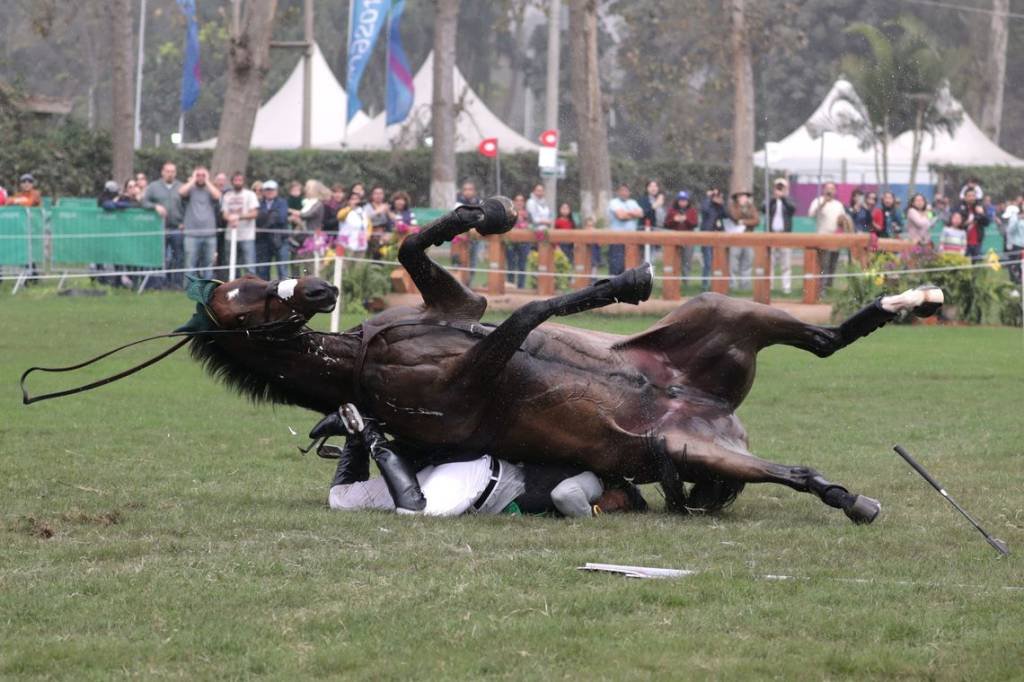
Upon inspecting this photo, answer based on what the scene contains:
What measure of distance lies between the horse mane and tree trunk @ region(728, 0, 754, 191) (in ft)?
96.6

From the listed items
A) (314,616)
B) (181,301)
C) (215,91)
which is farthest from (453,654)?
(215,91)

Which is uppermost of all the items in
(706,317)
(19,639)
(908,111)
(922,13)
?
(922,13)

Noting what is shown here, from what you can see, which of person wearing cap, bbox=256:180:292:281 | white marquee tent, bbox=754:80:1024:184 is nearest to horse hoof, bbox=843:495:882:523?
person wearing cap, bbox=256:180:292:281

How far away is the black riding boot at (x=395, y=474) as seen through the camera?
7.58 meters

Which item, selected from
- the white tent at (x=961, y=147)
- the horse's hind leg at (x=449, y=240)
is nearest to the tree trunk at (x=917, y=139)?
the white tent at (x=961, y=147)

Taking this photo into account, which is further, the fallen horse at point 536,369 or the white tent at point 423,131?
the white tent at point 423,131

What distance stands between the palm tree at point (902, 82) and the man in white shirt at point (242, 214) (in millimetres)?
25516

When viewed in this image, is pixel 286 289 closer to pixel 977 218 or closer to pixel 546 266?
pixel 546 266

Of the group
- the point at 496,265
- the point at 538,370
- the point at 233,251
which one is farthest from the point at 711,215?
the point at 538,370

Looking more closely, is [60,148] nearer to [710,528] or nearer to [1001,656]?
[710,528]

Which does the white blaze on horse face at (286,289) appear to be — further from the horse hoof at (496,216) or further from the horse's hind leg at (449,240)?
the horse hoof at (496,216)

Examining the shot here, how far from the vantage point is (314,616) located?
5438 millimetres

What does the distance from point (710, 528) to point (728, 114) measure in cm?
6066

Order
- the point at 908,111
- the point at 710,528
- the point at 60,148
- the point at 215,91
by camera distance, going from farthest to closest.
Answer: the point at 215,91 < the point at 908,111 < the point at 60,148 < the point at 710,528
